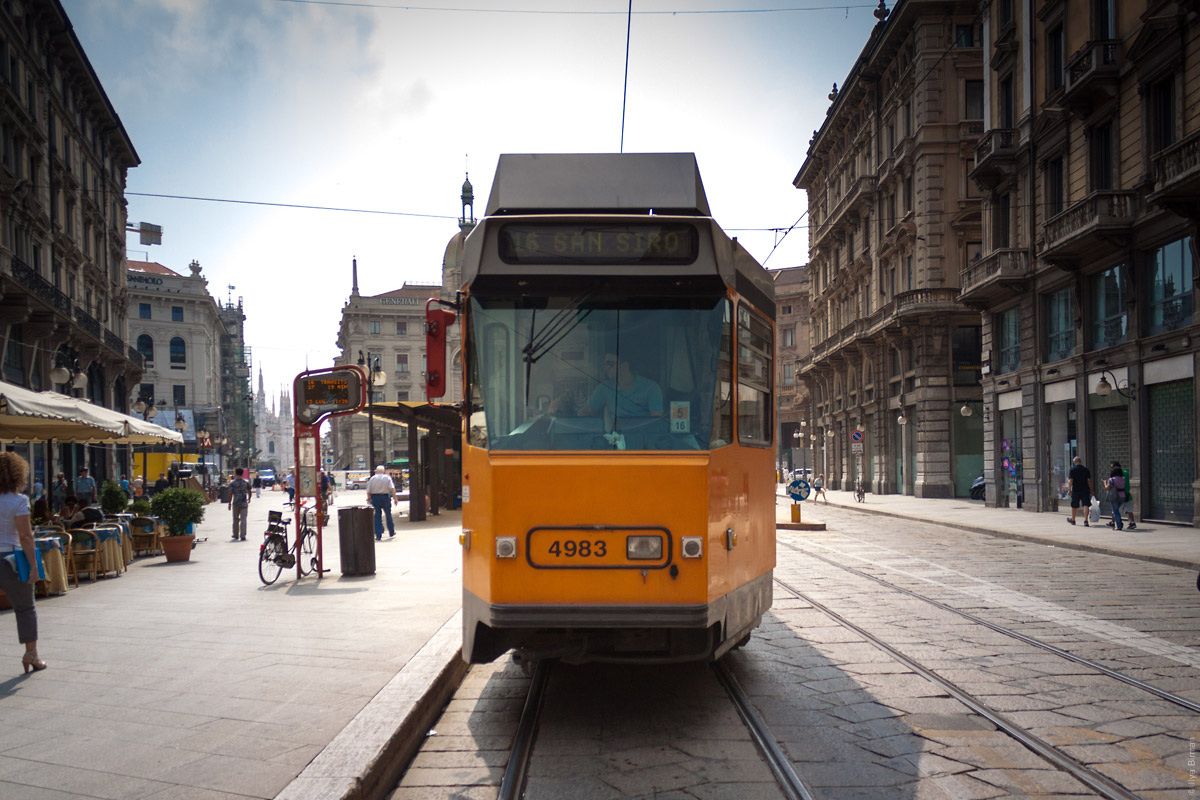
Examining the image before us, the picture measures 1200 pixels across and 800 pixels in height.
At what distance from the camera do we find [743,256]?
563 centimetres

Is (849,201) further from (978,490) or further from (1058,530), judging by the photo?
(1058,530)

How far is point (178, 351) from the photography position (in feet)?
233

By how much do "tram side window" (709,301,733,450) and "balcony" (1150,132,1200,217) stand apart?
1607 centimetres

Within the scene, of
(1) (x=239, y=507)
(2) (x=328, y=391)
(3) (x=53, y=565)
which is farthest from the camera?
(1) (x=239, y=507)

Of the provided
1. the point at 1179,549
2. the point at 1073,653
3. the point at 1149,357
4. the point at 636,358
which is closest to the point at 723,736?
the point at 636,358

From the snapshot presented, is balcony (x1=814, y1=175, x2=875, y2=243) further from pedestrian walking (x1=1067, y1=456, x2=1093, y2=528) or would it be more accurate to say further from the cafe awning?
the cafe awning

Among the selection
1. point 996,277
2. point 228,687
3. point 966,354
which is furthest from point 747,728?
point 966,354

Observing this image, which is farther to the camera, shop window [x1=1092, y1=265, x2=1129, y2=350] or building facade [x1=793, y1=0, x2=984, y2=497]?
building facade [x1=793, y1=0, x2=984, y2=497]

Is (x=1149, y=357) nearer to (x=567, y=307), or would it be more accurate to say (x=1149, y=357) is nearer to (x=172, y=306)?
(x=567, y=307)

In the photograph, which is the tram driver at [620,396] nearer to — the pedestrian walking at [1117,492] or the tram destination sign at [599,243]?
the tram destination sign at [599,243]

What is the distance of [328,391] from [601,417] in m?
7.42

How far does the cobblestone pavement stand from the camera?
431 cm

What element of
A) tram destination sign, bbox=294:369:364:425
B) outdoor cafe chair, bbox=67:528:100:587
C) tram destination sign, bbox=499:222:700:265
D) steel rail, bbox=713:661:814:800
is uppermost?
tram destination sign, bbox=499:222:700:265

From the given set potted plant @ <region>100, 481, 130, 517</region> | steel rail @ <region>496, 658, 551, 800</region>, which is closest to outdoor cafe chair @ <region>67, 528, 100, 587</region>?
potted plant @ <region>100, 481, 130, 517</region>
